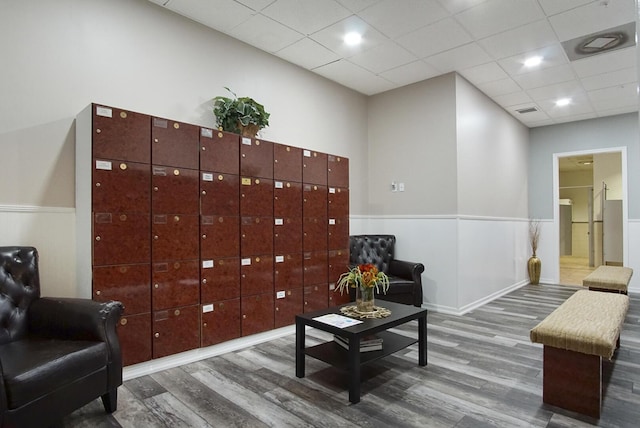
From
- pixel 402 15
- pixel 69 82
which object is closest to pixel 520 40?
pixel 402 15

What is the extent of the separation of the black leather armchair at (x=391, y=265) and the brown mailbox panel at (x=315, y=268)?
26.8 inches

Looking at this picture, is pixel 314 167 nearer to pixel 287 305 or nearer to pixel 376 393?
pixel 287 305

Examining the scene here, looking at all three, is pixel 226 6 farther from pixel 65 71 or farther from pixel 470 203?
pixel 470 203

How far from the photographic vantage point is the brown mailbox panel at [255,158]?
11.0 ft

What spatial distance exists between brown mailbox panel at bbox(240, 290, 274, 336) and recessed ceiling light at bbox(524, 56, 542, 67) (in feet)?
12.9

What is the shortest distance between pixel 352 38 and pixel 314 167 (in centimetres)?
138

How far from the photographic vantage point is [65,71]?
2.69 metres

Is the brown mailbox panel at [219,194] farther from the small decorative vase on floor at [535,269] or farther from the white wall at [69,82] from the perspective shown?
the small decorative vase on floor at [535,269]

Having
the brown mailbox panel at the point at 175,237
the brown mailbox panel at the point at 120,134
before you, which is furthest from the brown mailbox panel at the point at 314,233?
the brown mailbox panel at the point at 120,134

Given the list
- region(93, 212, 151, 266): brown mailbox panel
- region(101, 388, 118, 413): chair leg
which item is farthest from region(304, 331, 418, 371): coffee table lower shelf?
region(93, 212, 151, 266): brown mailbox panel

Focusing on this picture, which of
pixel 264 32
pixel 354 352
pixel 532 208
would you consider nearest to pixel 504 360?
pixel 354 352

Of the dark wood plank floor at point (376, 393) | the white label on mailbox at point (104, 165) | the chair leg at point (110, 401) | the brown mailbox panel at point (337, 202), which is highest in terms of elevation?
the white label on mailbox at point (104, 165)

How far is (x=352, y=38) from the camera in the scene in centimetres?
373

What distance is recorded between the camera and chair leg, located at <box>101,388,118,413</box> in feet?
7.06
